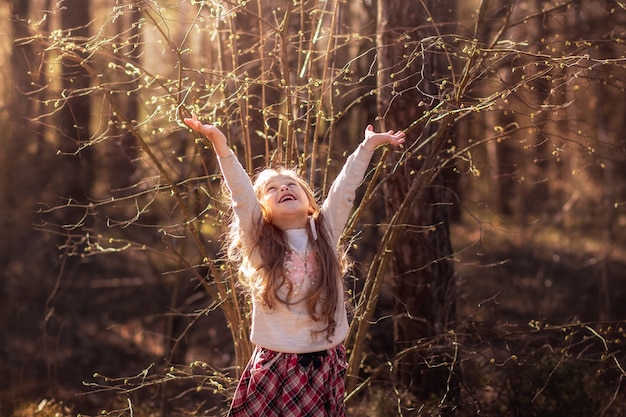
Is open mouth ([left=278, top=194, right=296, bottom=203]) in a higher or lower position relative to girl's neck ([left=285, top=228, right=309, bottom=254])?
higher

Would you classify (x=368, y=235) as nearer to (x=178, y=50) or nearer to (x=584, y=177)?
(x=178, y=50)

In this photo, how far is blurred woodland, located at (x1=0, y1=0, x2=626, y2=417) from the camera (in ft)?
11.4

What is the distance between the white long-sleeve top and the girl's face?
4 cm

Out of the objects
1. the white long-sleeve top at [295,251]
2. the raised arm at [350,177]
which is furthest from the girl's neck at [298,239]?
the raised arm at [350,177]

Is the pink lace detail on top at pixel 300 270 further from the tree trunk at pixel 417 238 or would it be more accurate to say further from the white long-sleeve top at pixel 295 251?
the tree trunk at pixel 417 238

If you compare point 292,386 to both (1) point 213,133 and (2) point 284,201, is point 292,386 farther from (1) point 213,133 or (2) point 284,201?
(1) point 213,133

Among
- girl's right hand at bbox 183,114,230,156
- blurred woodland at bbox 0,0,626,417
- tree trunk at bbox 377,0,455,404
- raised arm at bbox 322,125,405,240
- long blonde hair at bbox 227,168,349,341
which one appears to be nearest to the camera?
girl's right hand at bbox 183,114,230,156

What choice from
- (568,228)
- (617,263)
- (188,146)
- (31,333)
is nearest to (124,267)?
(31,333)

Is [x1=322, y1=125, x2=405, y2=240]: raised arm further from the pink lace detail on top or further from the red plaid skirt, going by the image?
the red plaid skirt

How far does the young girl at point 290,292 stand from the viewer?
282 centimetres

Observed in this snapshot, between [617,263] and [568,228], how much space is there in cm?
256

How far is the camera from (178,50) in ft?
10.00

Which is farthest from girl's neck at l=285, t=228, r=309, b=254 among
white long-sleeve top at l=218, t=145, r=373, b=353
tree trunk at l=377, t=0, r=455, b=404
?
tree trunk at l=377, t=0, r=455, b=404

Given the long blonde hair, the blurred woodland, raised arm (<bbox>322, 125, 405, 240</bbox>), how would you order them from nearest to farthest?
the long blonde hair
raised arm (<bbox>322, 125, 405, 240</bbox>)
the blurred woodland
